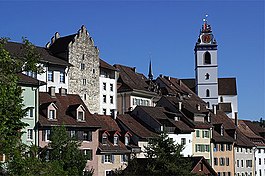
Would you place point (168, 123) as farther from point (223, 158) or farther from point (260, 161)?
point (260, 161)

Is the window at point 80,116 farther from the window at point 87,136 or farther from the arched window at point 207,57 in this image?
the arched window at point 207,57

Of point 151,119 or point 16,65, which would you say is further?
point 151,119

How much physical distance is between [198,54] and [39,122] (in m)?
87.8

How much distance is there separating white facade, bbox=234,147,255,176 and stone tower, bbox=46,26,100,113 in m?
25.5

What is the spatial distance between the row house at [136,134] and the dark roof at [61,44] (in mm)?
16235

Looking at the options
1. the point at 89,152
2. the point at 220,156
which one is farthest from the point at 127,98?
the point at 89,152

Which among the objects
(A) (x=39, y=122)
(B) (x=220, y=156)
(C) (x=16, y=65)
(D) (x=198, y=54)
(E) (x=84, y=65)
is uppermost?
(D) (x=198, y=54)

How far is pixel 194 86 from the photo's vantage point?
143875 mm

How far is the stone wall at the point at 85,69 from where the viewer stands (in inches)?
3260

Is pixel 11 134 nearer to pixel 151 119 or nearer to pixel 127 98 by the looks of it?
pixel 151 119

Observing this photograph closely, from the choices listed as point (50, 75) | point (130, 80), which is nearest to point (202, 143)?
point (130, 80)

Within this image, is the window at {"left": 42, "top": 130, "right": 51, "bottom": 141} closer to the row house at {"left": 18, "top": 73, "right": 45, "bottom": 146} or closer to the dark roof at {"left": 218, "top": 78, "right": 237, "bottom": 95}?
the row house at {"left": 18, "top": 73, "right": 45, "bottom": 146}

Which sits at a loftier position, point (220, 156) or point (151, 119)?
point (151, 119)

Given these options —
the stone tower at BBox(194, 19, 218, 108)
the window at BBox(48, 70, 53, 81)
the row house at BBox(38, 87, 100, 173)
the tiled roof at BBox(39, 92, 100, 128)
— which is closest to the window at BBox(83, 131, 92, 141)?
the row house at BBox(38, 87, 100, 173)
